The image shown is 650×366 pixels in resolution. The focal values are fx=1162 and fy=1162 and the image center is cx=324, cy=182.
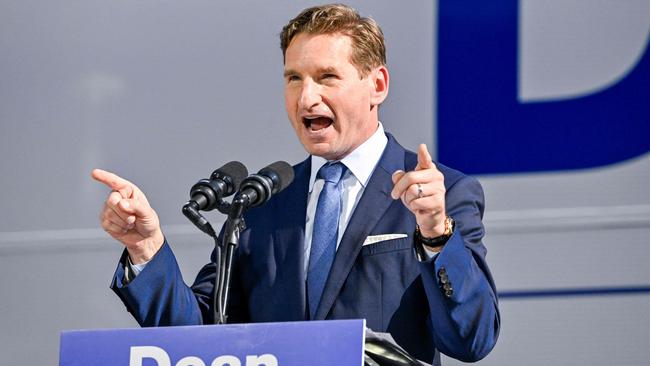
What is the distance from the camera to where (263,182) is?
182 cm

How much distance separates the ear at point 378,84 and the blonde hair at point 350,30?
1 centimetres

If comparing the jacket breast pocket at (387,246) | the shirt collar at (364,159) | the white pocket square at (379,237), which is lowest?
the jacket breast pocket at (387,246)

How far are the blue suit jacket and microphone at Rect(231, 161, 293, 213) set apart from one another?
0.85ft

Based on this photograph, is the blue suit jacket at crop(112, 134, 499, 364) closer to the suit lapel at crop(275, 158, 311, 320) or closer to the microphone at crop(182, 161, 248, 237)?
the suit lapel at crop(275, 158, 311, 320)

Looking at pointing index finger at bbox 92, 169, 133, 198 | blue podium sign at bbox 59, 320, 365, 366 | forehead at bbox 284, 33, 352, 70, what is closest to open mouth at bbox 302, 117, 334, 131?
forehead at bbox 284, 33, 352, 70

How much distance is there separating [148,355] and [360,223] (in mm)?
609

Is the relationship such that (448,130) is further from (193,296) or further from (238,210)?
(238,210)

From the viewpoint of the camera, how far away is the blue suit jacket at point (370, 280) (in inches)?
75.2

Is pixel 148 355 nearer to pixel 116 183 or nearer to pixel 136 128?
pixel 116 183

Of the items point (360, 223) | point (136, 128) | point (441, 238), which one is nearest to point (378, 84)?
point (360, 223)

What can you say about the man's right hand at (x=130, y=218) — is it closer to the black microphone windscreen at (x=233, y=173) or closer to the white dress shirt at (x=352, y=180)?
the black microphone windscreen at (x=233, y=173)

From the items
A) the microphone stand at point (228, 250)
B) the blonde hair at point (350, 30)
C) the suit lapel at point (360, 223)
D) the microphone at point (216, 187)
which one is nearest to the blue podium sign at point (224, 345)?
the microphone stand at point (228, 250)

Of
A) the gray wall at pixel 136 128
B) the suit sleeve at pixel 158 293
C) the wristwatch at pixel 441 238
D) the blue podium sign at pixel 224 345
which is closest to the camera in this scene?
the blue podium sign at pixel 224 345

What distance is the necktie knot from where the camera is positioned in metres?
2.22
